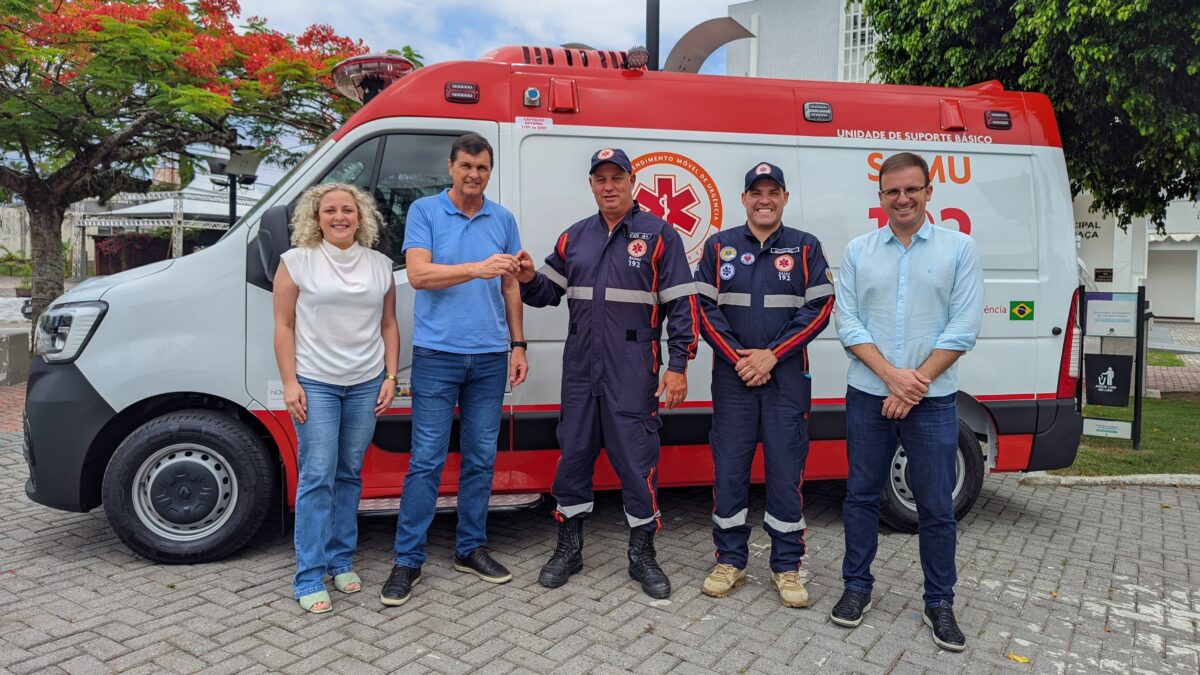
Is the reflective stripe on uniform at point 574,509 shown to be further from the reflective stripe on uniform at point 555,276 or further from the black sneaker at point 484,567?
the reflective stripe on uniform at point 555,276

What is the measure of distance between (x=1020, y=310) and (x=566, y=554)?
9.51 ft

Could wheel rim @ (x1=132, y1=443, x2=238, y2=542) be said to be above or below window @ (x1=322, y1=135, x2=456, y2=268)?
below

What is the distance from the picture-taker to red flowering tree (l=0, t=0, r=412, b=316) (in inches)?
353

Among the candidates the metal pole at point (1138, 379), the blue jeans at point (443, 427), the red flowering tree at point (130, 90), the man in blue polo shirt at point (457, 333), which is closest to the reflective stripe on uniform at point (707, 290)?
the man in blue polo shirt at point (457, 333)

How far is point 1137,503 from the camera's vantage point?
5.78m

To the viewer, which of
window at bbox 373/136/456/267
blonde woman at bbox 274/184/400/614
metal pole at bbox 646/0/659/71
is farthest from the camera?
metal pole at bbox 646/0/659/71

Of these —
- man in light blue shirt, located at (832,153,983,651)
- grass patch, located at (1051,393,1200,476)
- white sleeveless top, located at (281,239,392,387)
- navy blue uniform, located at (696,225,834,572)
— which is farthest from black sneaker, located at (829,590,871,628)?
grass patch, located at (1051,393,1200,476)

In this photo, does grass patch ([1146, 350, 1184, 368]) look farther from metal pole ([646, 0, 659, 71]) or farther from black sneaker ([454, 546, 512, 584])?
black sneaker ([454, 546, 512, 584])

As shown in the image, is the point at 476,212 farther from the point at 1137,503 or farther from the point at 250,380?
the point at 1137,503

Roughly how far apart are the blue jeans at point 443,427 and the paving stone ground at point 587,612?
0.36 meters

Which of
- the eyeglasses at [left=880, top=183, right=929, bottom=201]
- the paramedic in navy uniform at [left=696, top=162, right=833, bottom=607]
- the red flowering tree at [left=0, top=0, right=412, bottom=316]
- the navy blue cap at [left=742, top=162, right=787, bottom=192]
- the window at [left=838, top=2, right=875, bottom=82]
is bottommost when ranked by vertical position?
the paramedic in navy uniform at [left=696, top=162, right=833, bottom=607]

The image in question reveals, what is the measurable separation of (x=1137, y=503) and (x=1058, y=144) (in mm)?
2648

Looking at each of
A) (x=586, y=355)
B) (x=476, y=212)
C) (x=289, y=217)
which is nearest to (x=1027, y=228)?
(x=586, y=355)

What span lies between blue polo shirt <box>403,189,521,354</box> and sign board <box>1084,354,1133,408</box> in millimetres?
5714
